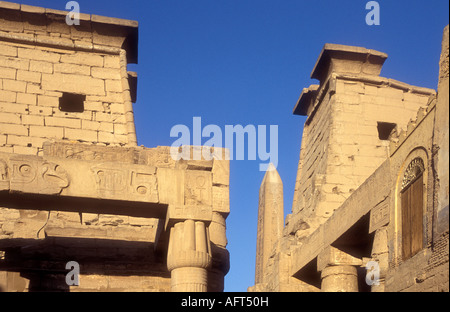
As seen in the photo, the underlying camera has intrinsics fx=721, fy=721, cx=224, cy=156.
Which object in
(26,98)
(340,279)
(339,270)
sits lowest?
(340,279)

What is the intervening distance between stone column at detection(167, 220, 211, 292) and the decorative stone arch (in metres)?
2.59

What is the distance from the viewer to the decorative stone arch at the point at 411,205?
8.99 metres

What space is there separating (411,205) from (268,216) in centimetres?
1754

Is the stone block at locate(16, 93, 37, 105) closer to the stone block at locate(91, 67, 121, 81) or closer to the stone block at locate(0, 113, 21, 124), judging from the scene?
the stone block at locate(0, 113, 21, 124)

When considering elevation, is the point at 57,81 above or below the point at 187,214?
above

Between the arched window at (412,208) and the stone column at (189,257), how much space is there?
102 inches

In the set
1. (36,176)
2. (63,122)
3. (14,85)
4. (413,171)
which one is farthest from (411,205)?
(14,85)

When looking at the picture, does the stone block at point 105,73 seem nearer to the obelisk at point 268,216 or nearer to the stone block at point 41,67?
the stone block at point 41,67

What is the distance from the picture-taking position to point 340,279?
12.1 metres

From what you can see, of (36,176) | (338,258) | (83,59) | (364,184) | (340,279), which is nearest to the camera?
(36,176)

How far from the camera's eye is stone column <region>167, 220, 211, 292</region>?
9148 millimetres

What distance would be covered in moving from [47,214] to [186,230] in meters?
3.20

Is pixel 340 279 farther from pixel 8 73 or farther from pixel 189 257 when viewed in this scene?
pixel 8 73
